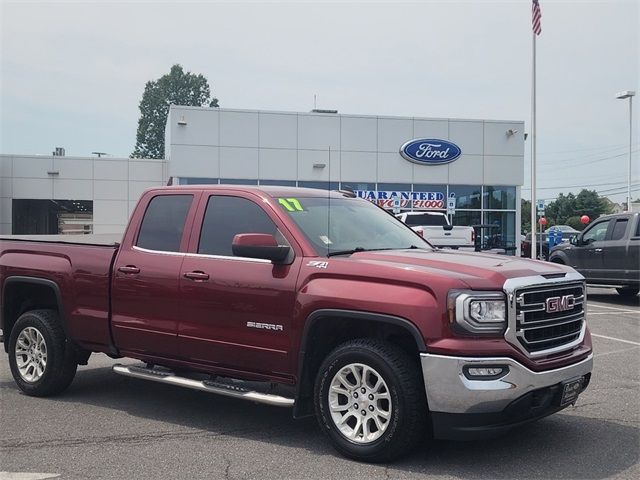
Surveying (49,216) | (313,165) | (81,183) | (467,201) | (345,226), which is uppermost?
(313,165)

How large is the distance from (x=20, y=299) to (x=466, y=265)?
4747mm

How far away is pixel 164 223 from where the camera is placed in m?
6.20

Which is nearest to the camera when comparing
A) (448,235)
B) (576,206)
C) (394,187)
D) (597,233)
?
(597,233)

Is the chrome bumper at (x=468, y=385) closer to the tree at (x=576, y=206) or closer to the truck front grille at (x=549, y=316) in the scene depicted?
the truck front grille at (x=549, y=316)

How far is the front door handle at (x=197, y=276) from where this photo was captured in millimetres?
5578

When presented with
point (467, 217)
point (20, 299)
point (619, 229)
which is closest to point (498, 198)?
point (467, 217)

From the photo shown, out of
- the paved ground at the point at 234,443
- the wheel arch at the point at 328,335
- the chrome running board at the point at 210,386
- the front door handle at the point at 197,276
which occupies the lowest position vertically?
the paved ground at the point at 234,443

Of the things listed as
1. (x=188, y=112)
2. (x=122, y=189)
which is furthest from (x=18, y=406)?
(x=122, y=189)

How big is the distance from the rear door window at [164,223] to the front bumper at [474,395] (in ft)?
8.49

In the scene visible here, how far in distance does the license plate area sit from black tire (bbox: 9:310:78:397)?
4.45 metres

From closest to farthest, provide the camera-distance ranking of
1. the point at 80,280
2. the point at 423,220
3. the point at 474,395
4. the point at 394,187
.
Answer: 1. the point at 474,395
2. the point at 80,280
3. the point at 423,220
4. the point at 394,187

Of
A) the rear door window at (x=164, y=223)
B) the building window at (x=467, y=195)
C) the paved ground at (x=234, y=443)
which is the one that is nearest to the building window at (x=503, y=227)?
the building window at (x=467, y=195)

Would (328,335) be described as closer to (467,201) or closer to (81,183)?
(467,201)

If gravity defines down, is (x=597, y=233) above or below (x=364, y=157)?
below
